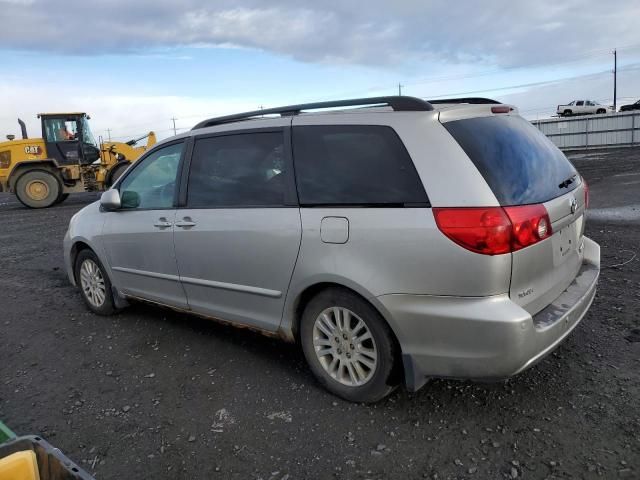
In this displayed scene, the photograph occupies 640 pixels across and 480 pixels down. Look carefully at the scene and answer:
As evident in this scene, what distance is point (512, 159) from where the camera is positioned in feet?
9.47

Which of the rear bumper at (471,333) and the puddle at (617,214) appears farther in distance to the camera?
the puddle at (617,214)

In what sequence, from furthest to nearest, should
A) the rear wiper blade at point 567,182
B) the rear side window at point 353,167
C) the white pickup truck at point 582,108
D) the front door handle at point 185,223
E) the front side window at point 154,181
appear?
1. the white pickup truck at point 582,108
2. the front side window at point 154,181
3. the front door handle at point 185,223
4. the rear wiper blade at point 567,182
5. the rear side window at point 353,167

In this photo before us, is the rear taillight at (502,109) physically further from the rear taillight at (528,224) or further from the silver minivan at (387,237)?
the rear taillight at (528,224)

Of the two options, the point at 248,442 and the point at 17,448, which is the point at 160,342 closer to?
the point at 248,442

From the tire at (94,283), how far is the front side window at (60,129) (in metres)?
13.7

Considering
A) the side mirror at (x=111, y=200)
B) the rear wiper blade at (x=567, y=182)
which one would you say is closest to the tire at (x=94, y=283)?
the side mirror at (x=111, y=200)

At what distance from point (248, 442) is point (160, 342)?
177cm

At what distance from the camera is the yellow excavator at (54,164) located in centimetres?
1675

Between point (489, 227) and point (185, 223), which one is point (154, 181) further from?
point (489, 227)

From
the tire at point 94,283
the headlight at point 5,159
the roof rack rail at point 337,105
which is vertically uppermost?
the headlight at point 5,159

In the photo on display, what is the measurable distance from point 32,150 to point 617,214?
1657 cm

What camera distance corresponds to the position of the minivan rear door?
8.79 feet

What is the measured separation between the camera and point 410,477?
249 cm

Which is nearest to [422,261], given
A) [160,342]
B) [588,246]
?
[588,246]
